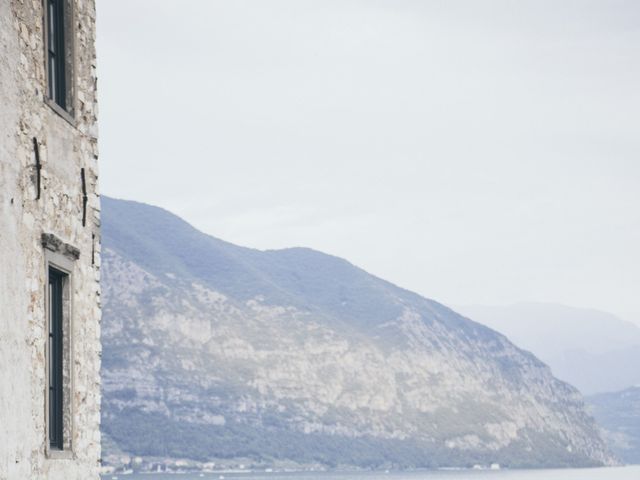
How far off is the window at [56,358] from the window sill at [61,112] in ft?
5.55

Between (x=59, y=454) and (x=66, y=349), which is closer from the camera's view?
(x=59, y=454)

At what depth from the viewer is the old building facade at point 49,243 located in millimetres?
13000

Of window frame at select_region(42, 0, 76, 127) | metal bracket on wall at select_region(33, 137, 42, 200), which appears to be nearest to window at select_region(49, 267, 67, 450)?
metal bracket on wall at select_region(33, 137, 42, 200)

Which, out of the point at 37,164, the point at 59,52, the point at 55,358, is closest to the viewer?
the point at 37,164

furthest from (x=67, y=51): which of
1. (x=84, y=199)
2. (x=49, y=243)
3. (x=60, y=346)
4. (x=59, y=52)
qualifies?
(x=60, y=346)

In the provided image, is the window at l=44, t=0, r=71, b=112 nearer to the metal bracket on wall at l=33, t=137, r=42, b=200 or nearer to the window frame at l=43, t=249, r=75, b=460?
the metal bracket on wall at l=33, t=137, r=42, b=200

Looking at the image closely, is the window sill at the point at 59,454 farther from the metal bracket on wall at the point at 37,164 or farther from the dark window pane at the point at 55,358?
the metal bracket on wall at the point at 37,164

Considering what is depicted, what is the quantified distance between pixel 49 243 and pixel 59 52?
239 centimetres

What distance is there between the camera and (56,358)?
14.6 metres

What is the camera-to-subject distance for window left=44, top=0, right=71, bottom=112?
15.1m

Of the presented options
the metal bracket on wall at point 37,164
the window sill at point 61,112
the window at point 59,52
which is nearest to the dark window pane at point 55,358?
the metal bracket on wall at point 37,164

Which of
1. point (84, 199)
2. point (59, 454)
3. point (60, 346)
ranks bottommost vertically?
point (59, 454)

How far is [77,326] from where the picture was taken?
15.0 m

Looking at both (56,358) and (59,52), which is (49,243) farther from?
(59,52)
